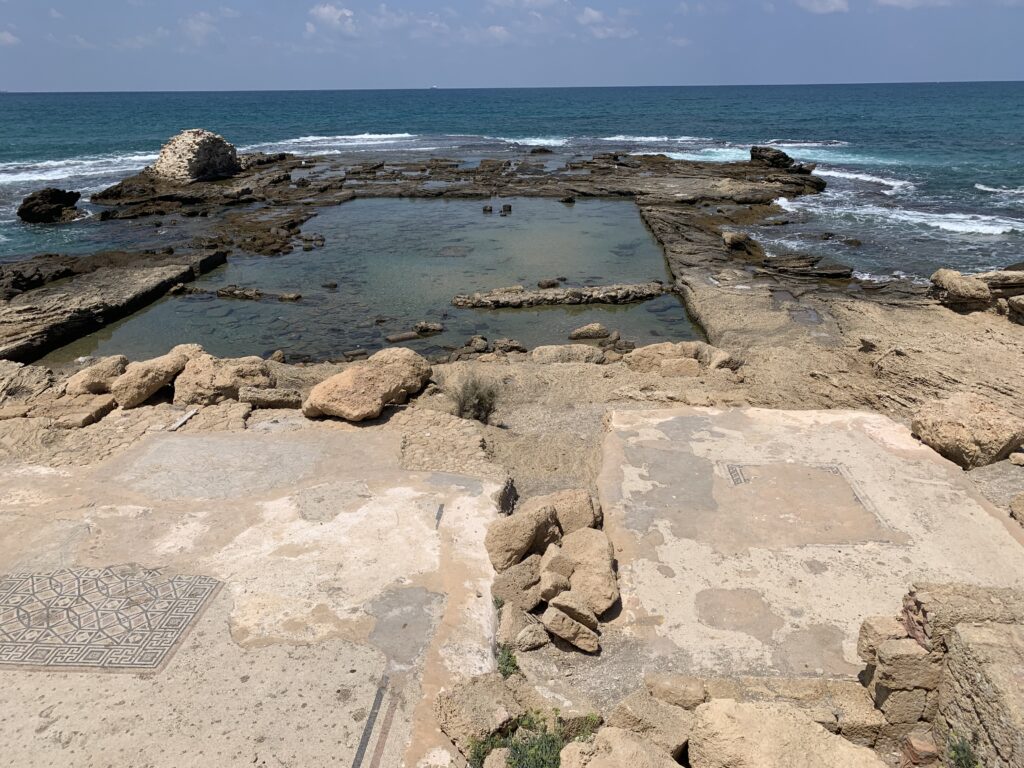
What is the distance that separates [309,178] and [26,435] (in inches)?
1149

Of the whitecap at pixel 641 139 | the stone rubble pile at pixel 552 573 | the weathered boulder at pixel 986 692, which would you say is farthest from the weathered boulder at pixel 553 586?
the whitecap at pixel 641 139

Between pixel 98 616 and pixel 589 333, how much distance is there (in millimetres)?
10359

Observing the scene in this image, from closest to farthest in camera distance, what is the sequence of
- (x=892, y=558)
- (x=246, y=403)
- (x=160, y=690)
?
(x=160, y=690)
(x=892, y=558)
(x=246, y=403)

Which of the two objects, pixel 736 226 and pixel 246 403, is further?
pixel 736 226

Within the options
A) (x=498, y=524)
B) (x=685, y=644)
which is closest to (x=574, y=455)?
(x=498, y=524)

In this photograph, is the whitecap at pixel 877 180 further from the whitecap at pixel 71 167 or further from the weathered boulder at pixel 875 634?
the whitecap at pixel 71 167

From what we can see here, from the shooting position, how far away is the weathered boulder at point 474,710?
4043 millimetres

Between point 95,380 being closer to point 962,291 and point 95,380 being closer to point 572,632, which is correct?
point 572,632

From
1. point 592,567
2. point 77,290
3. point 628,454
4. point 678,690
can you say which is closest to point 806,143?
point 77,290

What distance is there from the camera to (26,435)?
7.86 meters

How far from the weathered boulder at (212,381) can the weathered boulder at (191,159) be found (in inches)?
1059

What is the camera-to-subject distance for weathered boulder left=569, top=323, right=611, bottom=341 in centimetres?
1389

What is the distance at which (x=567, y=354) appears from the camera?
12.2m

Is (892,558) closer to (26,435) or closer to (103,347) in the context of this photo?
(26,435)
